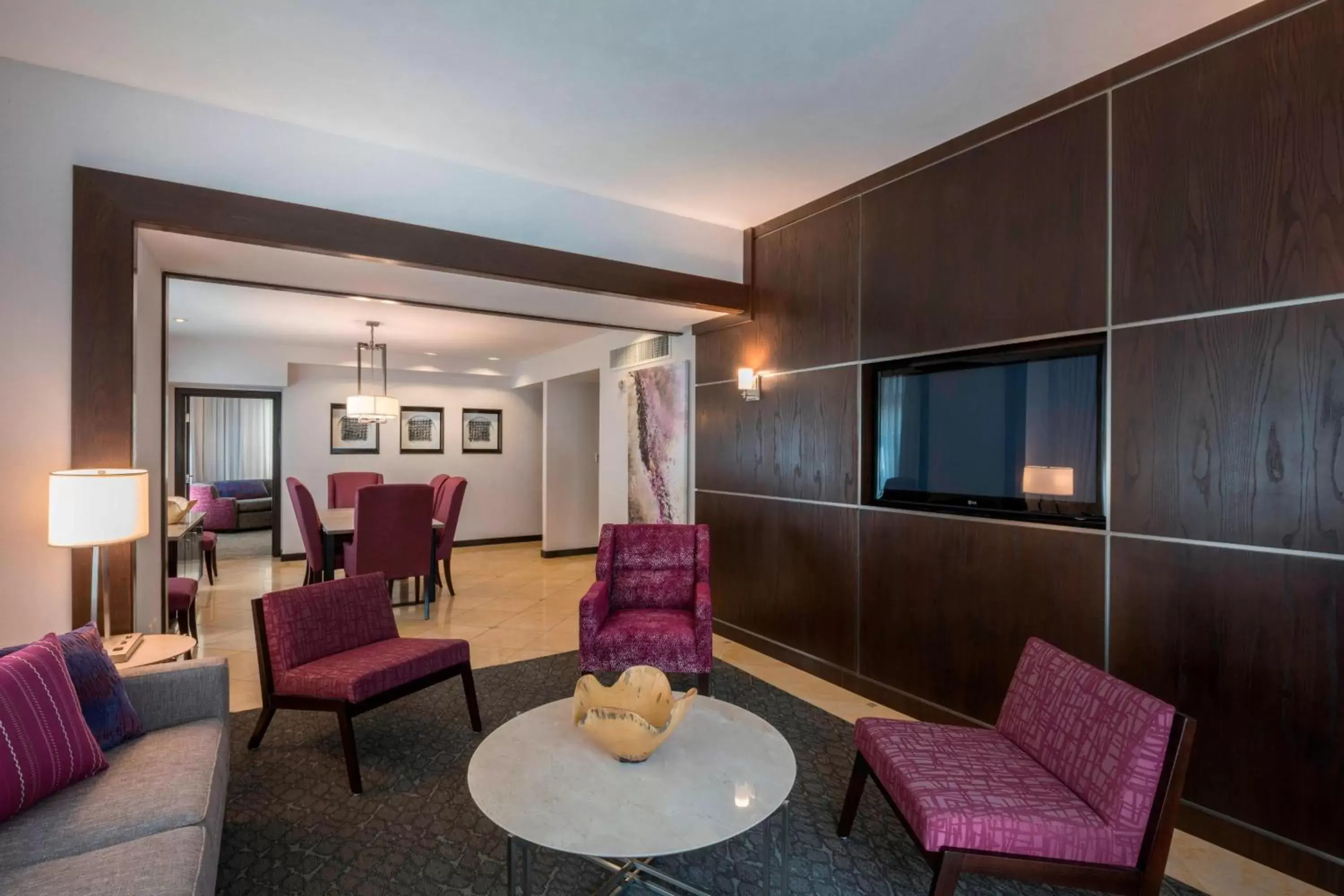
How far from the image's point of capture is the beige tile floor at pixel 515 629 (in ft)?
6.60

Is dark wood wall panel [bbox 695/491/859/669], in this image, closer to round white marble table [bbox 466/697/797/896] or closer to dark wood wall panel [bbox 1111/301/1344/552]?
dark wood wall panel [bbox 1111/301/1344/552]

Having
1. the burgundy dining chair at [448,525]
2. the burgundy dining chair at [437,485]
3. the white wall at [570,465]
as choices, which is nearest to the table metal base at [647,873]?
the burgundy dining chair at [448,525]

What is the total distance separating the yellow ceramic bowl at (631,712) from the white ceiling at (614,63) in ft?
7.20

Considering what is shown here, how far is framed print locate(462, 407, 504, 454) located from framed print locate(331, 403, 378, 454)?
1.11m

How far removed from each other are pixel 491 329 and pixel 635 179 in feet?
9.71

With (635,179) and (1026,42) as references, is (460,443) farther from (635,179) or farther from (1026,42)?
(1026,42)

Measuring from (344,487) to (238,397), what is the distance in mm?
1624

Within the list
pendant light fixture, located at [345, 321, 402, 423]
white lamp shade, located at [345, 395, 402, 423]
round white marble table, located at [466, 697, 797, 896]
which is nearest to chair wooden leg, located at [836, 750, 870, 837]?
round white marble table, located at [466, 697, 797, 896]

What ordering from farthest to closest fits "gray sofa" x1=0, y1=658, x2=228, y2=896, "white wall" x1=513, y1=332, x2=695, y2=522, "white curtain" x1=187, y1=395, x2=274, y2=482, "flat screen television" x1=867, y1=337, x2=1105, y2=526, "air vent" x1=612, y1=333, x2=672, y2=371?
1. "white curtain" x1=187, y1=395, x2=274, y2=482
2. "white wall" x1=513, y1=332, x2=695, y2=522
3. "air vent" x1=612, y1=333, x2=672, y2=371
4. "flat screen television" x1=867, y1=337, x2=1105, y2=526
5. "gray sofa" x1=0, y1=658, x2=228, y2=896

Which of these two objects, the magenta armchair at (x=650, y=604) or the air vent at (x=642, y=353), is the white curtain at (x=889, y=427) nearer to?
the magenta armchair at (x=650, y=604)

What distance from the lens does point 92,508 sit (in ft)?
6.99

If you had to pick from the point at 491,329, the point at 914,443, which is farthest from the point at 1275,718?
the point at 491,329

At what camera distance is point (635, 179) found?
3.42 metres

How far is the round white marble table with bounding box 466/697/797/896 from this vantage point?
4.76 ft
